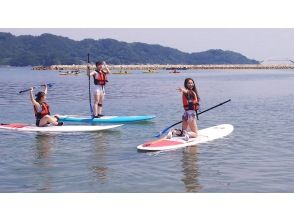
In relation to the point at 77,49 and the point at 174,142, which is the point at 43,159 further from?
the point at 77,49

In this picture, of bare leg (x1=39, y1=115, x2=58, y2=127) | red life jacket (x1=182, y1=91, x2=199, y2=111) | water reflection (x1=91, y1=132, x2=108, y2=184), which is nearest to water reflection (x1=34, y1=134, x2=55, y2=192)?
bare leg (x1=39, y1=115, x2=58, y2=127)

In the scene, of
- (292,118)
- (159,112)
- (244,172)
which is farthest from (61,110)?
(244,172)

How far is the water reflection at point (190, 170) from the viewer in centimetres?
746

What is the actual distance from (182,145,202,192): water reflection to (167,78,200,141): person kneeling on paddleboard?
37cm

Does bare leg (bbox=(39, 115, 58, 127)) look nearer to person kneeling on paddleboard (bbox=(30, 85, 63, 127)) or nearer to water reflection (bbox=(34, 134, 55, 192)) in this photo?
person kneeling on paddleboard (bbox=(30, 85, 63, 127))

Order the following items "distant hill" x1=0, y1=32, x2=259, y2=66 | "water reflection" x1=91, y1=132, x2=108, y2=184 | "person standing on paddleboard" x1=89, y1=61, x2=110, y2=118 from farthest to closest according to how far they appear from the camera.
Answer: "person standing on paddleboard" x1=89, y1=61, x2=110, y2=118 → "distant hill" x1=0, y1=32, x2=259, y2=66 → "water reflection" x1=91, y1=132, x2=108, y2=184

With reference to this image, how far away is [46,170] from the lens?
8.47 metres

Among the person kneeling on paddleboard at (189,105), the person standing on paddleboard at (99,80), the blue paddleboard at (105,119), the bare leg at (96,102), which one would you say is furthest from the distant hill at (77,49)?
the person kneeling on paddleboard at (189,105)

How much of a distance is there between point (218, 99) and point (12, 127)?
42.3 feet

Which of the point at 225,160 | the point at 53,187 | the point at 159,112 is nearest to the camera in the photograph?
the point at 53,187

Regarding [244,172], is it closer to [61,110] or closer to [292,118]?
[292,118]

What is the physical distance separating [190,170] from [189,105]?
5.81ft

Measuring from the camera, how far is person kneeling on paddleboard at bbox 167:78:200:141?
31.5ft
